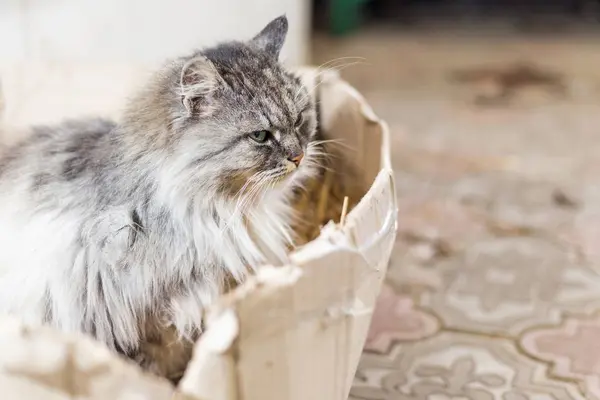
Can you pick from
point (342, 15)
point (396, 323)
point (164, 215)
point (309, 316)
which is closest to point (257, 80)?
point (164, 215)

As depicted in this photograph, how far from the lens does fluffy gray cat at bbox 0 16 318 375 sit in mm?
808

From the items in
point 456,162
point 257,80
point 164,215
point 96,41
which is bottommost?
point 456,162

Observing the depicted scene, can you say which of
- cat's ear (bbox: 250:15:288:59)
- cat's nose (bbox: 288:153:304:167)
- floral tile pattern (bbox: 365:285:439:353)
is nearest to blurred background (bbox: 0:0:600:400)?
floral tile pattern (bbox: 365:285:439:353)

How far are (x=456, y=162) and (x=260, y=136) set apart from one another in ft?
3.41

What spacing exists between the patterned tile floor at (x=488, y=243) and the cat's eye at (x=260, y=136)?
0.43 m

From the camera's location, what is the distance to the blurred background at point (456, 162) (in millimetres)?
1123

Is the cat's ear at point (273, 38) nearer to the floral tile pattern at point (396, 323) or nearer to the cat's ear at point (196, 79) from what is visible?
the cat's ear at point (196, 79)

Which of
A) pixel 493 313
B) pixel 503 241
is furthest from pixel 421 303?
pixel 503 241

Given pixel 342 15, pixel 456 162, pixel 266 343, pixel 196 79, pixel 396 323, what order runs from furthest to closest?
pixel 342 15, pixel 456 162, pixel 396 323, pixel 196 79, pixel 266 343

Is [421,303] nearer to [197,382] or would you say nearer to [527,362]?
[527,362]

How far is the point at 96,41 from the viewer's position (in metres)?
1.65

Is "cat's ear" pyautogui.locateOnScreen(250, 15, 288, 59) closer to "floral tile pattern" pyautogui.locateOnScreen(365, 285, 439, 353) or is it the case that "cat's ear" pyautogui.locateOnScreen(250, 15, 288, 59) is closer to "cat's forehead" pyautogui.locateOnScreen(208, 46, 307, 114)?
"cat's forehead" pyautogui.locateOnScreen(208, 46, 307, 114)

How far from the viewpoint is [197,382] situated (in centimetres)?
58

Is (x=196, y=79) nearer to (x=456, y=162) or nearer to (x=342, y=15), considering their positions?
(x=456, y=162)
